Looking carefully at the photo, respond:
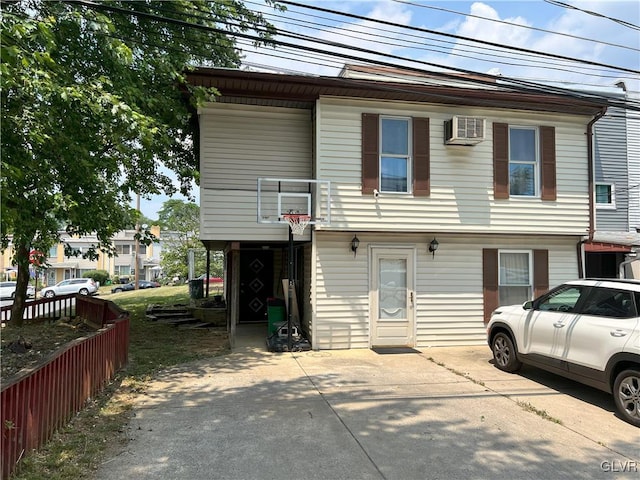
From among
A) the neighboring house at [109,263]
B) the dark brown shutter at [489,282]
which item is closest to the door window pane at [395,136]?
the dark brown shutter at [489,282]

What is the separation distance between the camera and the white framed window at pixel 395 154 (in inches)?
376

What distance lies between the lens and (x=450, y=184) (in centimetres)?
970

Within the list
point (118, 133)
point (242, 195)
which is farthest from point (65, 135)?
point (242, 195)

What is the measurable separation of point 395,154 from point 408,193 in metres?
0.91

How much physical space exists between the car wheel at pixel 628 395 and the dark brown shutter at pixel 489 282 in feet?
15.6

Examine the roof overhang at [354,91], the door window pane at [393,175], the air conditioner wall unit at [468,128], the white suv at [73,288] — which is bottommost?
the white suv at [73,288]

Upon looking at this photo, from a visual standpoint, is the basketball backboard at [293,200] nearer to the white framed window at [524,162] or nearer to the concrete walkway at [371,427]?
the concrete walkway at [371,427]

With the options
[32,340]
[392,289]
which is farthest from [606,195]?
[32,340]

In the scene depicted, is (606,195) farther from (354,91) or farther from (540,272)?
(354,91)

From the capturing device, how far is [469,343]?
980cm

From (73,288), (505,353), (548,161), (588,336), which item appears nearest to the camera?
(588,336)

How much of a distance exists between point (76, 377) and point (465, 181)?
8.21 meters

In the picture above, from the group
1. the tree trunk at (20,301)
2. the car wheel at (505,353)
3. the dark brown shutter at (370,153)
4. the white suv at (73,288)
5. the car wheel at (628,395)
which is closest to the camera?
the car wheel at (628,395)

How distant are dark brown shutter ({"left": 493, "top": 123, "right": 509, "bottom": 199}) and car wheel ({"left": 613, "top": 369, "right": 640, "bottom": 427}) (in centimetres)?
544
